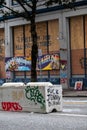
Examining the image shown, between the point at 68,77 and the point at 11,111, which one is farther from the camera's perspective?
the point at 68,77

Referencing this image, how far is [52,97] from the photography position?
1706 cm

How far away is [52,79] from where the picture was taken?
3725 centimetres

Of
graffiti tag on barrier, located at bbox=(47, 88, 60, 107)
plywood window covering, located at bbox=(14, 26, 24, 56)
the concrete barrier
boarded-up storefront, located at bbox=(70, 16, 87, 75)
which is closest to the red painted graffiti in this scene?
the concrete barrier

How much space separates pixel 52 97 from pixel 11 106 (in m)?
1.80

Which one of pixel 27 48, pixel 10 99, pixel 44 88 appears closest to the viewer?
pixel 44 88

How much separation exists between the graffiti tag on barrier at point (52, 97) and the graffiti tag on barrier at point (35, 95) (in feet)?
0.81

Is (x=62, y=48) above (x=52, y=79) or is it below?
above

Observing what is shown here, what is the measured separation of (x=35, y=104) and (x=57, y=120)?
286 centimetres

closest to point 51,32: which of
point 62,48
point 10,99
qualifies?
point 62,48

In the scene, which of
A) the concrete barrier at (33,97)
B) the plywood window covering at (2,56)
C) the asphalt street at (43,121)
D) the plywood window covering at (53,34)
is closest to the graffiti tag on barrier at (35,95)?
the concrete barrier at (33,97)

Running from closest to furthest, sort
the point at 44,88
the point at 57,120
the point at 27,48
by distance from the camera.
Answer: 1. the point at 57,120
2. the point at 44,88
3. the point at 27,48

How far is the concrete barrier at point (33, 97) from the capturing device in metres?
16.9

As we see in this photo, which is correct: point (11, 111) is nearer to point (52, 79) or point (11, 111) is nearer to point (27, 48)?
point (52, 79)

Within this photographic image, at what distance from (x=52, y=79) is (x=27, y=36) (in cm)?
495
